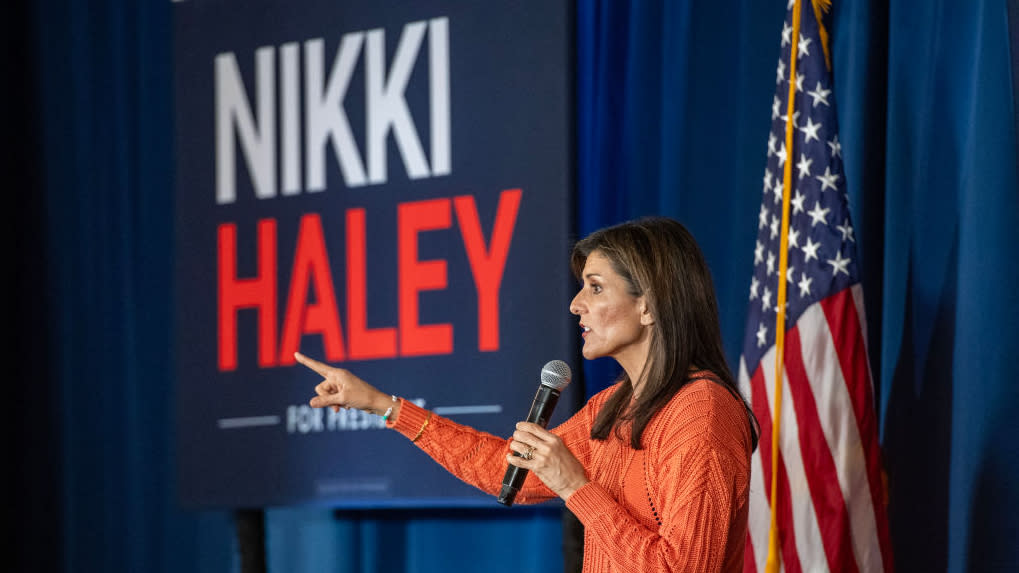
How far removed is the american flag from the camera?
2.97 metres

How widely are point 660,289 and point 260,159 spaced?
217cm

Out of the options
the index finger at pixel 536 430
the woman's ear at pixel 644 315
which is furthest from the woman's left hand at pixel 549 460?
the woman's ear at pixel 644 315

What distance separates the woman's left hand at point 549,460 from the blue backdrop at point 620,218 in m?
1.44

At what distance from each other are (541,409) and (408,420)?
640mm

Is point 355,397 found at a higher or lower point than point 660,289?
lower

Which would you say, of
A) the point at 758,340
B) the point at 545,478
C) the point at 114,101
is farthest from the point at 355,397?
the point at 114,101

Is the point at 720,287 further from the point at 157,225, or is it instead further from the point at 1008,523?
the point at 157,225

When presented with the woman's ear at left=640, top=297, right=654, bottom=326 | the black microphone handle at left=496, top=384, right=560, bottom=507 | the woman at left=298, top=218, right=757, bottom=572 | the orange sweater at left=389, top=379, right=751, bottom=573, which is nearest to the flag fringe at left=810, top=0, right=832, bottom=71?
the woman at left=298, top=218, right=757, bottom=572

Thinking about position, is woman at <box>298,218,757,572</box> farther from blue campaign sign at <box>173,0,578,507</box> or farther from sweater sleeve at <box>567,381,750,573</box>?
blue campaign sign at <box>173,0,578,507</box>

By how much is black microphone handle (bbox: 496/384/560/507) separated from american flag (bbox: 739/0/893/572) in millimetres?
1039

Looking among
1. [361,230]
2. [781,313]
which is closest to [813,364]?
[781,313]

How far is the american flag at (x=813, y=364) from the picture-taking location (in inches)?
Answer: 117

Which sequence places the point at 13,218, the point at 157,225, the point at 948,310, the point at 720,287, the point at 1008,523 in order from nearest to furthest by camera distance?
1. the point at 1008,523
2. the point at 948,310
3. the point at 720,287
4. the point at 157,225
5. the point at 13,218

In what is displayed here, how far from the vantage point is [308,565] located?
4.27 m
